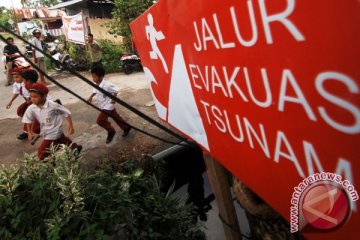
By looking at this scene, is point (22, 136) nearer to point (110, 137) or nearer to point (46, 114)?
point (110, 137)

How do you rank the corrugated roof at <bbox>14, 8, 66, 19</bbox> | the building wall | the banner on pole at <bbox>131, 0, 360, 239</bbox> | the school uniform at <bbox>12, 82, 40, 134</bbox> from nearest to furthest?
the banner on pole at <bbox>131, 0, 360, 239</bbox>
the school uniform at <bbox>12, 82, 40, 134</bbox>
the building wall
the corrugated roof at <bbox>14, 8, 66, 19</bbox>

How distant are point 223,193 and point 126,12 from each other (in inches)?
431

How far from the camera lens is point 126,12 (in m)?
12.2

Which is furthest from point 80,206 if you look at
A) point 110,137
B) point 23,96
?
point 23,96

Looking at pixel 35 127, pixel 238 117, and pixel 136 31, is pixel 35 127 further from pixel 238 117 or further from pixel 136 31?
pixel 238 117

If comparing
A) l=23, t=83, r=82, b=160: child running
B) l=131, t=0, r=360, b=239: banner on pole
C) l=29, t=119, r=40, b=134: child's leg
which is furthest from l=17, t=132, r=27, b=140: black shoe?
l=131, t=0, r=360, b=239: banner on pole

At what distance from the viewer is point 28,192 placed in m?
3.27

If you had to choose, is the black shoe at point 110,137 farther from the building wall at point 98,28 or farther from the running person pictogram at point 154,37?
the building wall at point 98,28

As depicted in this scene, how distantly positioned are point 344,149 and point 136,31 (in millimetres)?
2048

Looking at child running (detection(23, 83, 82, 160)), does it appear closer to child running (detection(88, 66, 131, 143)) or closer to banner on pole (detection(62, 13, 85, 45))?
child running (detection(88, 66, 131, 143))

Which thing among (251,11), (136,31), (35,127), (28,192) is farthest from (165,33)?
(35,127)

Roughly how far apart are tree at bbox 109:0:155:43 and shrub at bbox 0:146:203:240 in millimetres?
9475

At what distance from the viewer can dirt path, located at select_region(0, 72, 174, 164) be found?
16.8 ft

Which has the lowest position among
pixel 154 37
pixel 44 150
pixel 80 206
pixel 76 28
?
pixel 80 206
